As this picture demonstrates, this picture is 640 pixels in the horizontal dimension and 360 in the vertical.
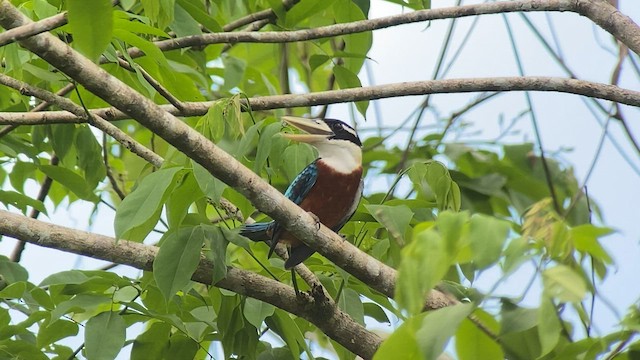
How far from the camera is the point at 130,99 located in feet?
7.43

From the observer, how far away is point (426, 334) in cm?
168

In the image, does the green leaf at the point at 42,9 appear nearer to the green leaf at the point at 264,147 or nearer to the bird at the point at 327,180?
the green leaf at the point at 264,147

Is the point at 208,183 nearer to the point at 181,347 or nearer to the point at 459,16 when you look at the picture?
the point at 181,347

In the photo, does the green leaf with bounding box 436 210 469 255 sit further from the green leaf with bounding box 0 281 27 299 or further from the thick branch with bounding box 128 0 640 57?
the green leaf with bounding box 0 281 27 299

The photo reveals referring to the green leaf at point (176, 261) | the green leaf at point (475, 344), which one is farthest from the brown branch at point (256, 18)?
the green leaf at point (475, 344)

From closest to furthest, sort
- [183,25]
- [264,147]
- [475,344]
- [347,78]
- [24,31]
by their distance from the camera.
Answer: [475,344], [24,31], [264,147], [183,25], [347,78]

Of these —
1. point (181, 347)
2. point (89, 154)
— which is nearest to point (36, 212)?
point (89, 154)

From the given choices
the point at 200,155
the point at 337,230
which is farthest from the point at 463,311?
the point at 337,230

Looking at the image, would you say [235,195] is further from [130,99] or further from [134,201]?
[130,99]

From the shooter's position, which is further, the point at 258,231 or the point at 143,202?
the point at 258,231

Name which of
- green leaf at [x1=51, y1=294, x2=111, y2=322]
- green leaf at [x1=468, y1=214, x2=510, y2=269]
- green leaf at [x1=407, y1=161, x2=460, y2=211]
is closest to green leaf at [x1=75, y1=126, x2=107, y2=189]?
green leaf at [x1=51, y1=294, x2=111, y2=322]

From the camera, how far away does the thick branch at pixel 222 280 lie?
9.72ft

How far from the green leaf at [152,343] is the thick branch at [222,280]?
20 centimetres

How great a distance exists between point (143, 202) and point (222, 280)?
0.61m
